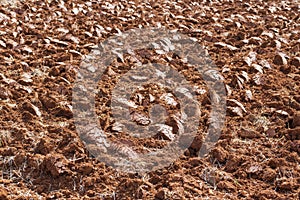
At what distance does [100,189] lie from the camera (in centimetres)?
217

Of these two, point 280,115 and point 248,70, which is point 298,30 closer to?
point 248,70

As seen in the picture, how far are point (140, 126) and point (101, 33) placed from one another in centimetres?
160

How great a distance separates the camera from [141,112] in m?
2.82

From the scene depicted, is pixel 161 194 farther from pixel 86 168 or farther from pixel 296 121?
pixel 296 121

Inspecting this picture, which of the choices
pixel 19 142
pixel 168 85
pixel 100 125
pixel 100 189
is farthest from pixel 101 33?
pixel 100 189

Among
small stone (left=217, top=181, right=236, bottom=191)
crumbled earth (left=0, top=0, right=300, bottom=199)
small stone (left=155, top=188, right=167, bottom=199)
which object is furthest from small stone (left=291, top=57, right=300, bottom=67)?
small stone (left=155, top=188, right=167, bottom=199)

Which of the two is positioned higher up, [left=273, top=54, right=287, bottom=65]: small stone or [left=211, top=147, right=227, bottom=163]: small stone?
[left=273, top=54, right=287, bottom=65]: small stone

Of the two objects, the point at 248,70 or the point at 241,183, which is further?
the point at 248,70

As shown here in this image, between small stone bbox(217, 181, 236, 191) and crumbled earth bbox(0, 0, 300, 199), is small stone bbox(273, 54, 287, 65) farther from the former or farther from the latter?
small stone bbox(217, 181, 236, 191)

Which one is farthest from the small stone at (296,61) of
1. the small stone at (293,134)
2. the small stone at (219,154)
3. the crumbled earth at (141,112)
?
the small stone at (219,154)

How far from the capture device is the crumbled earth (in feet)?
7.25

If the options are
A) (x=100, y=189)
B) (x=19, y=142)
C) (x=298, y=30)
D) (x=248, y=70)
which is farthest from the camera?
(x=298, y=30)

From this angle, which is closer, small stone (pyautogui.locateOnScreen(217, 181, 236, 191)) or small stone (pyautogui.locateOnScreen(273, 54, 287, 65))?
small stone (pyautogui.locateOnScreen(217, 181, 236, 191))

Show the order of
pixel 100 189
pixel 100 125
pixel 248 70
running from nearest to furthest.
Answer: pixel 100 189
pixel 100 125
pixel 248 70
